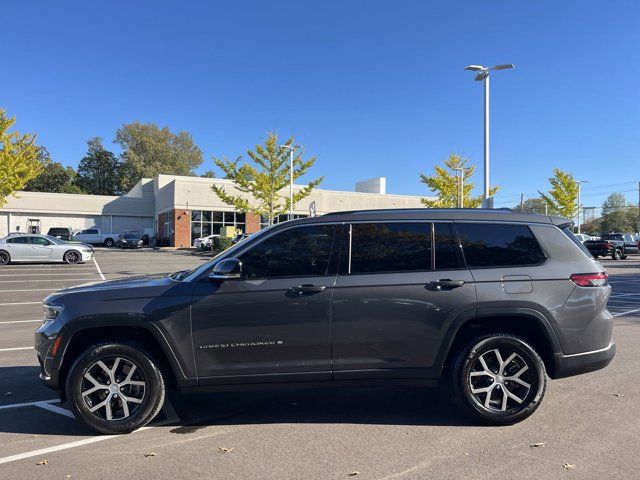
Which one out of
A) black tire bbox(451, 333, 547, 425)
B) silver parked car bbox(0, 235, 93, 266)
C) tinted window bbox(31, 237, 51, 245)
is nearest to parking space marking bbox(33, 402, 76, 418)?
black tire bbox(451, 333, 547, 425)

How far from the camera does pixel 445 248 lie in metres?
4.57

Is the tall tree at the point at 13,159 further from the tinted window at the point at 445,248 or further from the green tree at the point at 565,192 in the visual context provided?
the green tree at the point at 565,192

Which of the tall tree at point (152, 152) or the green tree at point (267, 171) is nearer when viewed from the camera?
the green tree at point (267, 171)

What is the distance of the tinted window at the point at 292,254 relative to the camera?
174 inches

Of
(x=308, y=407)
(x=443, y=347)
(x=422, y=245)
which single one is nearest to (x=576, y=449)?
(x=443, y=347)

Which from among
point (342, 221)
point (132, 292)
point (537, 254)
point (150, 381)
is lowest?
point (150, 381)

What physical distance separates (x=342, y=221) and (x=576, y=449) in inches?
104

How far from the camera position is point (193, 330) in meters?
4.28

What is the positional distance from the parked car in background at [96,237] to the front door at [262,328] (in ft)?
152

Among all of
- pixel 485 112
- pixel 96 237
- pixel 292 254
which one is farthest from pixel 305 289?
pixel 96 237

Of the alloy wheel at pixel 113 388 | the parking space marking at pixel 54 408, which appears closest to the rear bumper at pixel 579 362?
the alloy wheel at pixel 113 388

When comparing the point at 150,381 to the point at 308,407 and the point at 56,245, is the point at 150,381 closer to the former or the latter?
the point at 308,407

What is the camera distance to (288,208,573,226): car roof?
15.2 ft

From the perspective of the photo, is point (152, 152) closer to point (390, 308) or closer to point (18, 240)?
point (18, 240)
